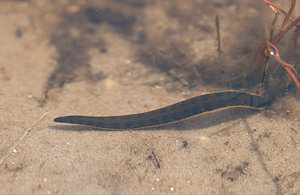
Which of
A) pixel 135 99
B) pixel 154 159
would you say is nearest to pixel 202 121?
pixel 154 159

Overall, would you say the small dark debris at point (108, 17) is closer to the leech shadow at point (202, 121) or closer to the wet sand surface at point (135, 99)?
the wet sand surface at point (135, 99)

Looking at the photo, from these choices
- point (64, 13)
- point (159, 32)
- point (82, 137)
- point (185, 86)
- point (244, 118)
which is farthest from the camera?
point (64, 13)

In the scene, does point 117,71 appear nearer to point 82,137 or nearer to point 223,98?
point 82,137

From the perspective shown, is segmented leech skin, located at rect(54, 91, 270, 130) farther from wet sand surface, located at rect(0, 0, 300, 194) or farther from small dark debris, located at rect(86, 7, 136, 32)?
small dark debris, located at rect(86, 7, 136, 32)

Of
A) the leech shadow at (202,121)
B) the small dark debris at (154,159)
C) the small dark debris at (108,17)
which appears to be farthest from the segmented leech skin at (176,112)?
the small dark debris at (108,17)

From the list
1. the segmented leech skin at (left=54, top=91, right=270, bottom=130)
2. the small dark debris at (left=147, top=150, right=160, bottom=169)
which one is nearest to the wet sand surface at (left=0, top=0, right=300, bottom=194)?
the small dark debris at (left=147, top=150, right=160, bottom=169)

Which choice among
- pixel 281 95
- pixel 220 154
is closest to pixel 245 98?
pixel 281 95
